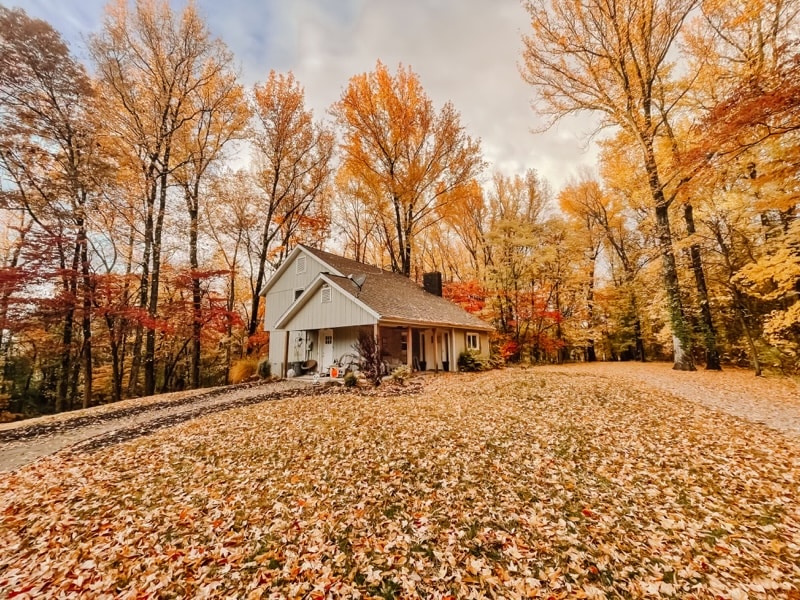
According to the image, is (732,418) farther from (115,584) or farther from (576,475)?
(115,584)

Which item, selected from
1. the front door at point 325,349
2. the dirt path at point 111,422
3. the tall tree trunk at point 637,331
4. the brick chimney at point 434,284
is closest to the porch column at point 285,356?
the front door at point 325,349

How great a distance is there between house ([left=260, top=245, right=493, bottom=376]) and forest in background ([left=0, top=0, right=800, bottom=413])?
3.01 m

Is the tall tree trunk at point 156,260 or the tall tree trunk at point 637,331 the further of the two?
the tall tree trunk at point 637,331

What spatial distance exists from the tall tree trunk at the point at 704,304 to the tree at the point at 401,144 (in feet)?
35.9

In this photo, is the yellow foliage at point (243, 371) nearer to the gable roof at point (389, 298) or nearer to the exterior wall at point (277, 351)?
the exterior wall at point (277, 351)

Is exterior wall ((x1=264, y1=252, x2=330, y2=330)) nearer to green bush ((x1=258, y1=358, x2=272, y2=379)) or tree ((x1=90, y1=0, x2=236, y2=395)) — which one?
green bush ((x1=258, y1=358, x2=272, y2=379))

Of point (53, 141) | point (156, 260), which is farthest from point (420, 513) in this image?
point (53, 141)

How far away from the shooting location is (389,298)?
15.5 metres

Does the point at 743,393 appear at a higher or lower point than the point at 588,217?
lower

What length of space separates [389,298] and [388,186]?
8.06m

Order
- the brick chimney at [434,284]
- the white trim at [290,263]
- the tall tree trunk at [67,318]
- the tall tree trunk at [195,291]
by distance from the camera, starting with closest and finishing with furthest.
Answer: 1. the tall tree trunk at [67,318]
2. the tall tree trunk at [195,291]
3. the white trim at [290,263]
4. the brick chimney at [434,284]

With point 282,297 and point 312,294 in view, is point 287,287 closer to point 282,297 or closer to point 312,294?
point 282,297

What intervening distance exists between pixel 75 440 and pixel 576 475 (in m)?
10.7

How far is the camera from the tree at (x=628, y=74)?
1344 centimetres
